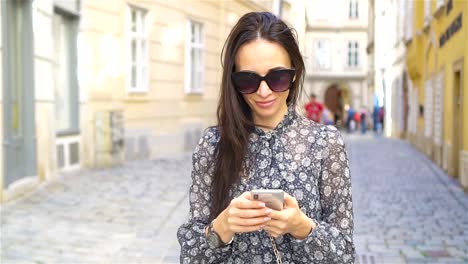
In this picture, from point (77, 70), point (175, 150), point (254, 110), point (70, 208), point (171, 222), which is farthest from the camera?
point (175, 150)

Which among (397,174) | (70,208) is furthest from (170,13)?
(70,208)

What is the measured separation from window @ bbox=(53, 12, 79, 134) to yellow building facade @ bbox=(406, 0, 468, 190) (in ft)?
20.1

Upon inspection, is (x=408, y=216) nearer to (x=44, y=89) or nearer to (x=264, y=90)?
(x=44, y=89)

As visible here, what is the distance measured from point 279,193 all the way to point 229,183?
275 millimetres

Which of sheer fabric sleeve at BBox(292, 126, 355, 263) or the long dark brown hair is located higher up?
the long dark brown hair

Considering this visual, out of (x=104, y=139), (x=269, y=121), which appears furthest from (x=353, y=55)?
(x=269, y=121)

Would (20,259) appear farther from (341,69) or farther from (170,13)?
(341,69)

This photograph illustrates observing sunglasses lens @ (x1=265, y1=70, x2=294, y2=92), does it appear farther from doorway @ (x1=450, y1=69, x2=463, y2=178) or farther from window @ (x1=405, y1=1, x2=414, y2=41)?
window @ (x1=405, y1=1, x2=414, y2=41)

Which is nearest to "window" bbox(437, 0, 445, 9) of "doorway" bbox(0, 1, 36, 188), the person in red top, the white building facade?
the white building facade

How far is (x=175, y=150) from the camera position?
15164 mm

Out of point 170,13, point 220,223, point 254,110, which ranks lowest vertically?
point 220,223

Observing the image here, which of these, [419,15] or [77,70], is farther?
[419,15]

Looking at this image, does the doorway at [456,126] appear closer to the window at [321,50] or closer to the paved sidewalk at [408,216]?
the paved sidewalk at [408,216]

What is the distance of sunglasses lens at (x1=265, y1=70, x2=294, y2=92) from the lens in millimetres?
1693
